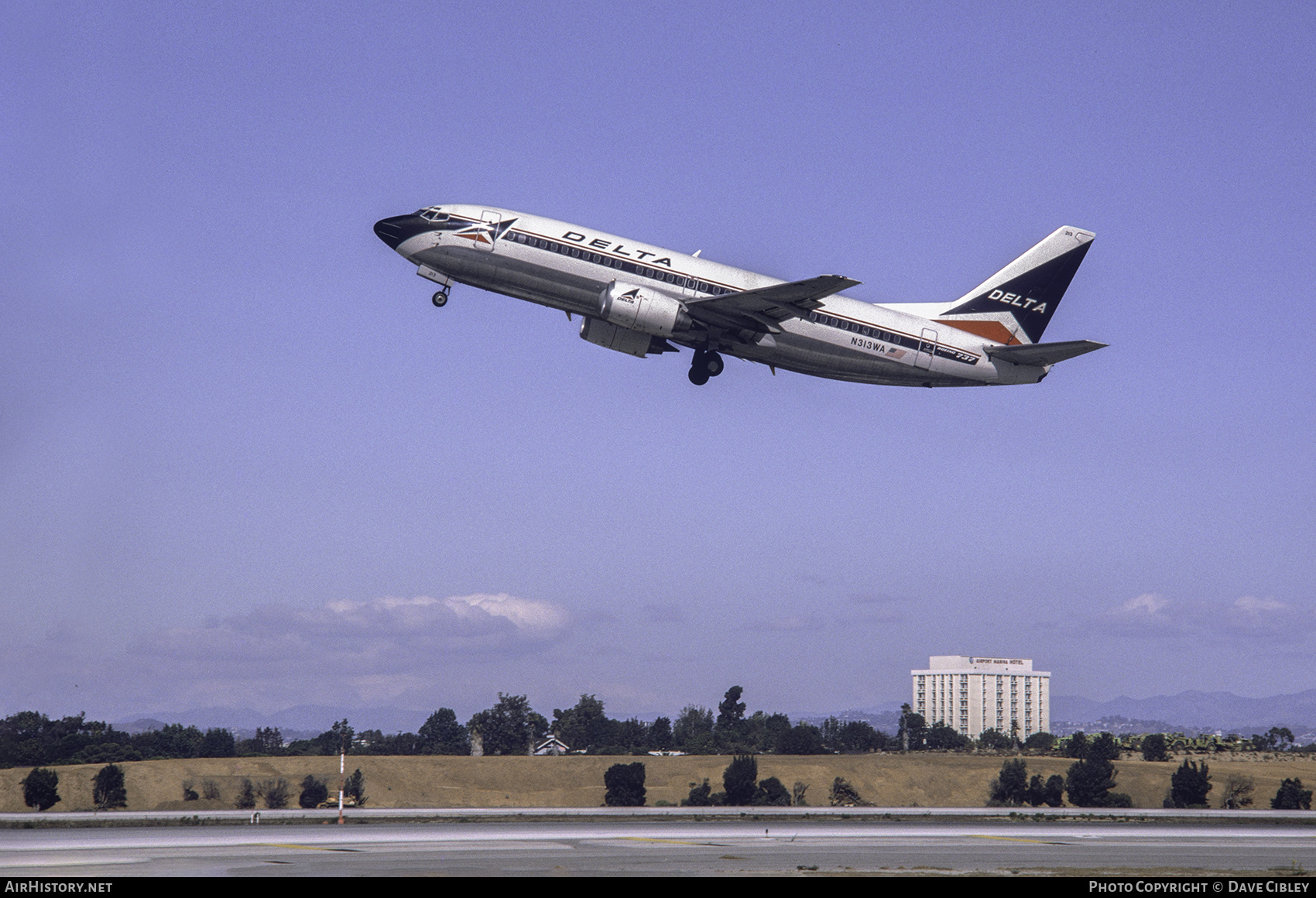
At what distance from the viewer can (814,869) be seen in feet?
86.0

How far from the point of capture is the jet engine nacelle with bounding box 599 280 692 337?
4253 centimetres

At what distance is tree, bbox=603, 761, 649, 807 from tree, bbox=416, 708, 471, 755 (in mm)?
40219

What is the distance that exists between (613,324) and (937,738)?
10710cm

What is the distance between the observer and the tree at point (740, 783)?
80.0 meters

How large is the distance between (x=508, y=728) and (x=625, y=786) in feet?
140

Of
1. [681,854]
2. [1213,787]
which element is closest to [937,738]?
[1213,787]

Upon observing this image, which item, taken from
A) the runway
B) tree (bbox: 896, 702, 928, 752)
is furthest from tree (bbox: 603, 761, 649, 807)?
tree (bbox: 896, 702, 928, 752)

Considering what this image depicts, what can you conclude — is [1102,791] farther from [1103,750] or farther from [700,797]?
[700,797]

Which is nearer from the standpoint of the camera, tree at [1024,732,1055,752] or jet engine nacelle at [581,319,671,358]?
jet engine nacelle at [581,319,671,358]

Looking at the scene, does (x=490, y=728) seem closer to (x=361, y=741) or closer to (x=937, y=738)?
(x=361, y=741)

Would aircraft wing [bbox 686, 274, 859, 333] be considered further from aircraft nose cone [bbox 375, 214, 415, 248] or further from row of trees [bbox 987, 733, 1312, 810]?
row of trees [bbox 987, 733, 1312, 810]

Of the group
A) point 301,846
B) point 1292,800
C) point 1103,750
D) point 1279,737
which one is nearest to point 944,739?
point 1279,737

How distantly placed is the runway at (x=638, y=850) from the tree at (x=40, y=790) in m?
32.4

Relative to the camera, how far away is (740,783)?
80.9m
